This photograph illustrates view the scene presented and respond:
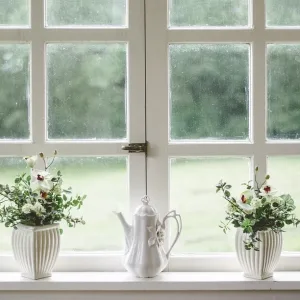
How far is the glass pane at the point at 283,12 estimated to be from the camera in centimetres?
248

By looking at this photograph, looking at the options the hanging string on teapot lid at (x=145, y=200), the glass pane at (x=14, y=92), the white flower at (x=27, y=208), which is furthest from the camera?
the glass pane at (x=14, y=92)

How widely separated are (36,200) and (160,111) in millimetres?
608

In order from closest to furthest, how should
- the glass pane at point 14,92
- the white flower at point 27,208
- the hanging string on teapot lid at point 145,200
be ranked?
the white flower at point 27,208 < the hanging string on teapot lid at point 145,200 < the glass pane at point 14,92

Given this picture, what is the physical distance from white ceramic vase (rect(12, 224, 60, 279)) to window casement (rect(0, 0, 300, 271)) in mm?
141

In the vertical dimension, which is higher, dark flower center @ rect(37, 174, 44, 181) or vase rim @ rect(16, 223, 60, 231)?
dark flower center @ rect(37, 174, 44, 181)

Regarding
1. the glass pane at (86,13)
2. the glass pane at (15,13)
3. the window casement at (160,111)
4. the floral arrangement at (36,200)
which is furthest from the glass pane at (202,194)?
the glass pane at (15,13)

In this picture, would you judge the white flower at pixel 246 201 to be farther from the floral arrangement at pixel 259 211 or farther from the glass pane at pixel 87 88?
the glass pane at pixel 87 88

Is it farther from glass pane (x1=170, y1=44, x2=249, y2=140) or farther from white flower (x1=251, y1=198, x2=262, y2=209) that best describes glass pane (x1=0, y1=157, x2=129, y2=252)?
white flower (x1=251, y1=198, x2=262, y2=209)

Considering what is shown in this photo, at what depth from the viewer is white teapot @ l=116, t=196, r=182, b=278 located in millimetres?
2312

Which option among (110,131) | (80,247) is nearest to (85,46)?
(110,131)

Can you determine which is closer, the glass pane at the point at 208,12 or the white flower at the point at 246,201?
the white flower at the point at 246,201

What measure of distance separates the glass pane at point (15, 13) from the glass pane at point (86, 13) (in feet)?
0.31

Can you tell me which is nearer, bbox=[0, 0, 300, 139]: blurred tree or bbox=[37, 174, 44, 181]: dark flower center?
bbox=[37, 174, 44, 181]: dark flower center

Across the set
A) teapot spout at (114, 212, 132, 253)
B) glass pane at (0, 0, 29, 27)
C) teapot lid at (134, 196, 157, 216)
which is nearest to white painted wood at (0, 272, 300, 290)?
teapot spout at (114, 212, 132, 253)
